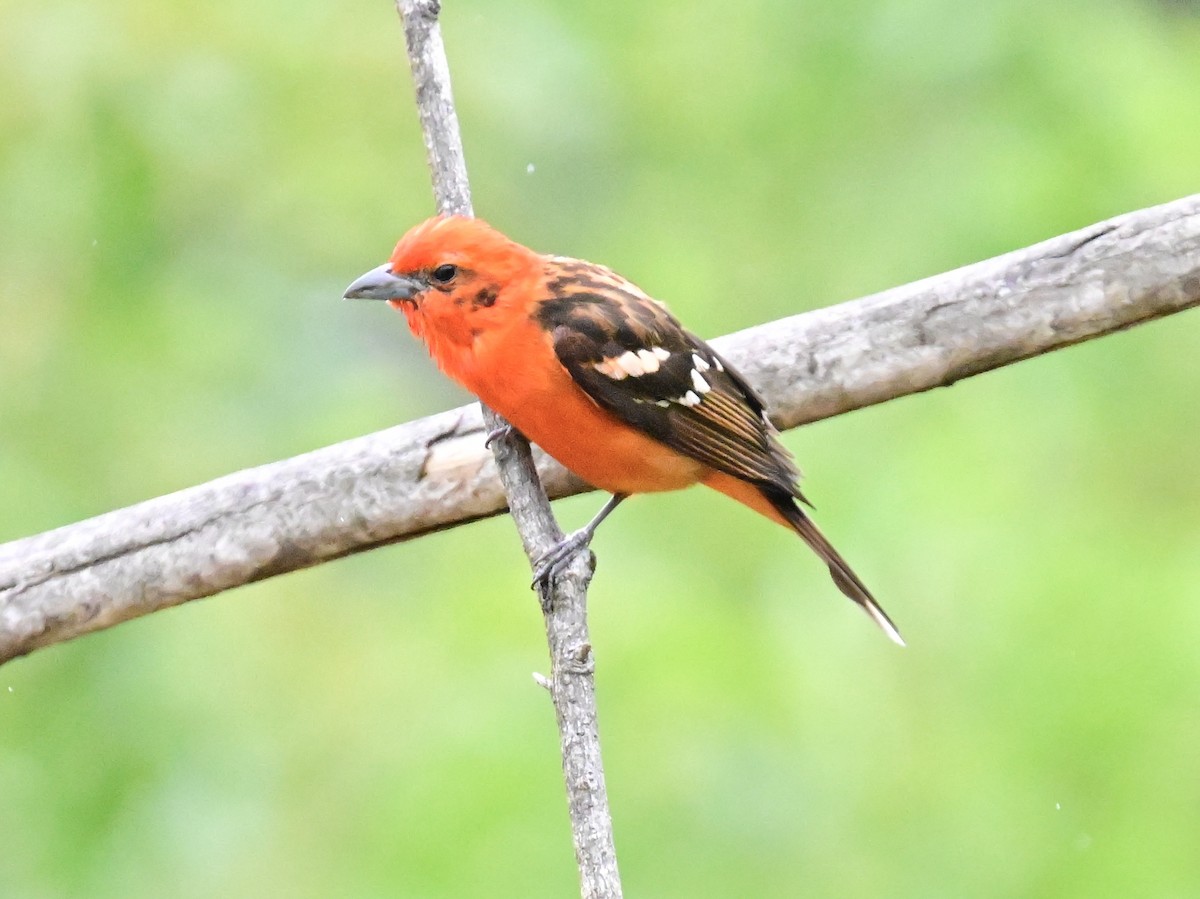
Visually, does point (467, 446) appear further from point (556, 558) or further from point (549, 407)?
point (556, 558)

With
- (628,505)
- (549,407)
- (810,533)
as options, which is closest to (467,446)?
(549,407)

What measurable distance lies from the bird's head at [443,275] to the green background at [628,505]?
960 millimetres

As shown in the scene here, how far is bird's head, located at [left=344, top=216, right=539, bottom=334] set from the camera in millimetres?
3289

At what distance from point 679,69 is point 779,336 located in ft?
10.7

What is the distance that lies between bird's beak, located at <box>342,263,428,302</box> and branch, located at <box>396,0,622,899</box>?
0.58ft

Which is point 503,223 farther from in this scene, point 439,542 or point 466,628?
point 466,628

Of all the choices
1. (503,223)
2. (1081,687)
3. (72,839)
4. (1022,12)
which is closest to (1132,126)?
(1022,12)

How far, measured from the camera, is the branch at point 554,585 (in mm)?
2531

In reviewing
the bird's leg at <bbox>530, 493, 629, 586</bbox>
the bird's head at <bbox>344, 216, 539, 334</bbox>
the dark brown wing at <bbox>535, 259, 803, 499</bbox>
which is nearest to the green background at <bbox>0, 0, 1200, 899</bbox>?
the dark brown wing at <bbox>535, 259, 803, 499</bbox>

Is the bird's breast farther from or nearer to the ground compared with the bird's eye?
nearer to the ground

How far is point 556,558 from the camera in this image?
9.87ft

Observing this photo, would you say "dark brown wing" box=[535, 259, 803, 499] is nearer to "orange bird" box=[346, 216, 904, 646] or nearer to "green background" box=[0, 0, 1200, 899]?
"orange bird" box=[346, 216, 904, 646]

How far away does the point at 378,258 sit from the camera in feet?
17.4

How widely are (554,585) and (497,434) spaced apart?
47 centimetres
